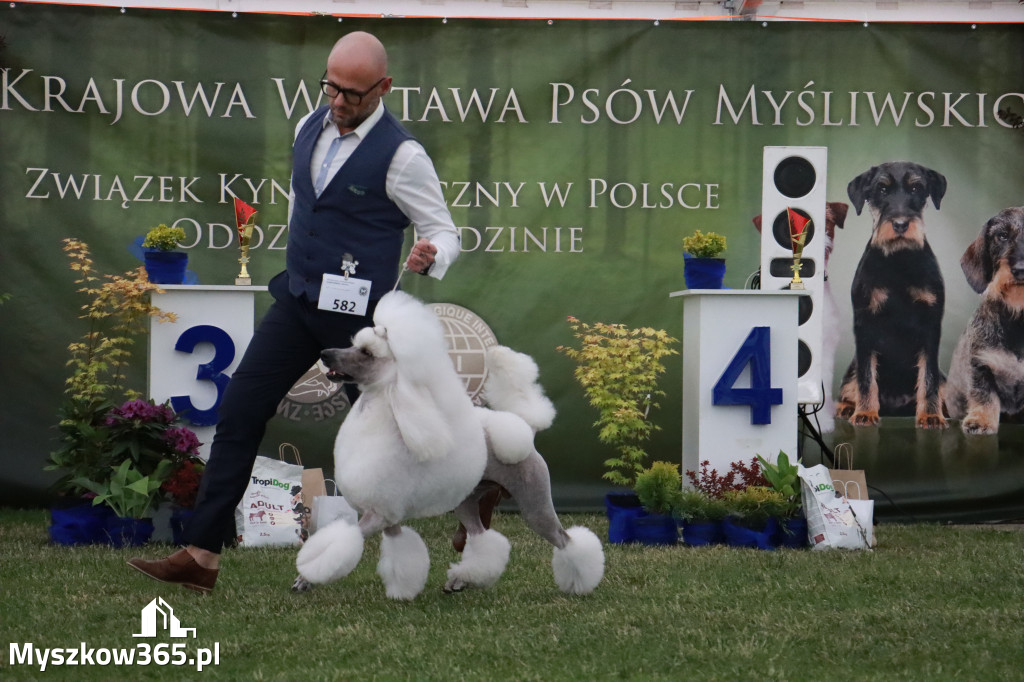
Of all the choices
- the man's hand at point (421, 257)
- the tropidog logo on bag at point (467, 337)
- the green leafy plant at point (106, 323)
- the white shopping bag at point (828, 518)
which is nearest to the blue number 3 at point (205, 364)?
→ the green leafy plant at point (106, 323)

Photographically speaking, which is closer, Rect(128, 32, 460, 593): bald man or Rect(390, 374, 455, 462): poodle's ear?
Rect(390, 374, 455, 462): poodle's ear

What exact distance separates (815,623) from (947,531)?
9.12 ft

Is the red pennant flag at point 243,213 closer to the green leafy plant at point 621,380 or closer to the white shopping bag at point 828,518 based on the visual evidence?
the green leafy plant at point 621,380

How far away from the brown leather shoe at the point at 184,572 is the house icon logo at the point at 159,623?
313 mm

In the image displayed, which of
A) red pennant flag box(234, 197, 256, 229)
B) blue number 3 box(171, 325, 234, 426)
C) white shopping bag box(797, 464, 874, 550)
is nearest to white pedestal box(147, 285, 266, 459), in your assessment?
blue number 3 box(171, 325, 234, 426)

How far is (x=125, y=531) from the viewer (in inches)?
203

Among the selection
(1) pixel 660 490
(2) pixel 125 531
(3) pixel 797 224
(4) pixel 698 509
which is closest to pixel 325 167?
(2) pixel 125 531

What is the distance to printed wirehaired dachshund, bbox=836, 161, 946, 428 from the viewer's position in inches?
253

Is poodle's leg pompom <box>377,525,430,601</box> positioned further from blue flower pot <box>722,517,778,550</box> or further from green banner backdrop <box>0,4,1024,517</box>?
green banner backdrop <box>0,4,1024,517</box>

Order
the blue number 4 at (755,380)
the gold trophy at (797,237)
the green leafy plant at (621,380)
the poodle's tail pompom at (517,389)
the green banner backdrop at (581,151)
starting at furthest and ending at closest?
the green banner backdrop at (581,151) < the green leafy plant at (621,380) < the gold trophy at (797,237) < the blue number 4 at (755,380) < the poodle's tail pompom at (517,389)

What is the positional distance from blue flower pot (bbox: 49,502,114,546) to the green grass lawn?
14 centimetres

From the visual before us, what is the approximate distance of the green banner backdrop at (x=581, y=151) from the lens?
6.36m

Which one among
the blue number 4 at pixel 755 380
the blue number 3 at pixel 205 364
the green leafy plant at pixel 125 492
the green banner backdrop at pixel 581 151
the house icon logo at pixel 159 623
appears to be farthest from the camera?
the green banner backdrop at pixel 581 151

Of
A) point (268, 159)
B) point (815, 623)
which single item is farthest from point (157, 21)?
point (815, 623)
